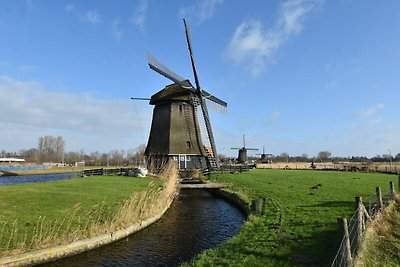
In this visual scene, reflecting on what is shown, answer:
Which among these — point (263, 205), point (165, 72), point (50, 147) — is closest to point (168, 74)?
point (165, 72)

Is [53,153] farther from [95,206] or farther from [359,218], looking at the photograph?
[359,218]

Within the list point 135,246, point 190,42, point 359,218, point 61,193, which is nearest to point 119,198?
point 61,193

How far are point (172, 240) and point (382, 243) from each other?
7433 millimetres

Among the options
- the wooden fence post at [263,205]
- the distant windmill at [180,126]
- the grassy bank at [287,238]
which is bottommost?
the grassy bank at [287,238]

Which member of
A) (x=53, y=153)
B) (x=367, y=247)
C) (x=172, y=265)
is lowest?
(x=172, y=265)

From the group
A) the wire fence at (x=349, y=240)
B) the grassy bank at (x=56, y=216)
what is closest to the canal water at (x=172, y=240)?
the grassy bank at (x=56, y=216)

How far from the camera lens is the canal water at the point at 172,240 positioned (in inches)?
404

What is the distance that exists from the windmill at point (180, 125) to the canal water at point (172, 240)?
55.6 feet

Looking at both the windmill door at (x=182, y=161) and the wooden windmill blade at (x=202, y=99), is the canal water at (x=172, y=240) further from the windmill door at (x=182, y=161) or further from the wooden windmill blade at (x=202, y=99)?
the wooden windmill blade at (x=202, y=99)

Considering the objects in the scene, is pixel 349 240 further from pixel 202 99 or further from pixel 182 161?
pixel 202 99

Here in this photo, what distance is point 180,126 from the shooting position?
3809cm

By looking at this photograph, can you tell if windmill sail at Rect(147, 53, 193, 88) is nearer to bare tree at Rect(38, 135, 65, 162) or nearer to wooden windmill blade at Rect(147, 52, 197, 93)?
wooden windmill blade at Rect(147, 52, 197, 93)

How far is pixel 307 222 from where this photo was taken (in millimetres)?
12383

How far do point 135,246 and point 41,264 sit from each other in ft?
11.0
